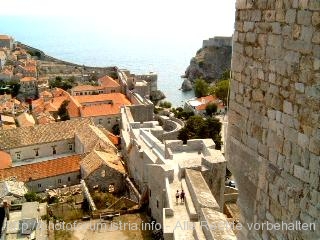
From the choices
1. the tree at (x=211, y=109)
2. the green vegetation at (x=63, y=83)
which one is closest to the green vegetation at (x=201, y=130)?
the tree at (x=211, y=109)

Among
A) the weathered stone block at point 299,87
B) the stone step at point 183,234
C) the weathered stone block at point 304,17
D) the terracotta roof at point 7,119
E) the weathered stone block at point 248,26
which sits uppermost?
the weathered stone block at point 304,17

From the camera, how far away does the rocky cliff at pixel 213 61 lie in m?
72.3

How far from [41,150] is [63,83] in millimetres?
25683

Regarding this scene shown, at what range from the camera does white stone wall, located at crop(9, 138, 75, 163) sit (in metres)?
28.4

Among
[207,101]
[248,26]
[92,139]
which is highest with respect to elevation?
[248,26]

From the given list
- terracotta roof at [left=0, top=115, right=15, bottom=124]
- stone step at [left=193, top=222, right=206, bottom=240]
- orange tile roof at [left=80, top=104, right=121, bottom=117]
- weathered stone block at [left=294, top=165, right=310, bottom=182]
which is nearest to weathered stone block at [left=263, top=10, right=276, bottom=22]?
weathered stone block at [left=294, top=165, right=310, bottom=182]

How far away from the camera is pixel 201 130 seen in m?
28.7

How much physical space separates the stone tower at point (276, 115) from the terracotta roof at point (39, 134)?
25636mm

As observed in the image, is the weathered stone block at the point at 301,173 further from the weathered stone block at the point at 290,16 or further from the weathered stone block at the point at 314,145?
the weathered stone block at the point at 290,16

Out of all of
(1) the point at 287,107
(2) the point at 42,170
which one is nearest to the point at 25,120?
(2) the point at 42,170

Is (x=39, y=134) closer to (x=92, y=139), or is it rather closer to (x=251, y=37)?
(x=92, y=139)

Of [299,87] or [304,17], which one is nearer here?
Result: [304,17]

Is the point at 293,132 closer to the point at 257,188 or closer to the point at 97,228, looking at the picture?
the point at 257,188

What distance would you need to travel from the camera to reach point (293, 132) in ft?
12.1
